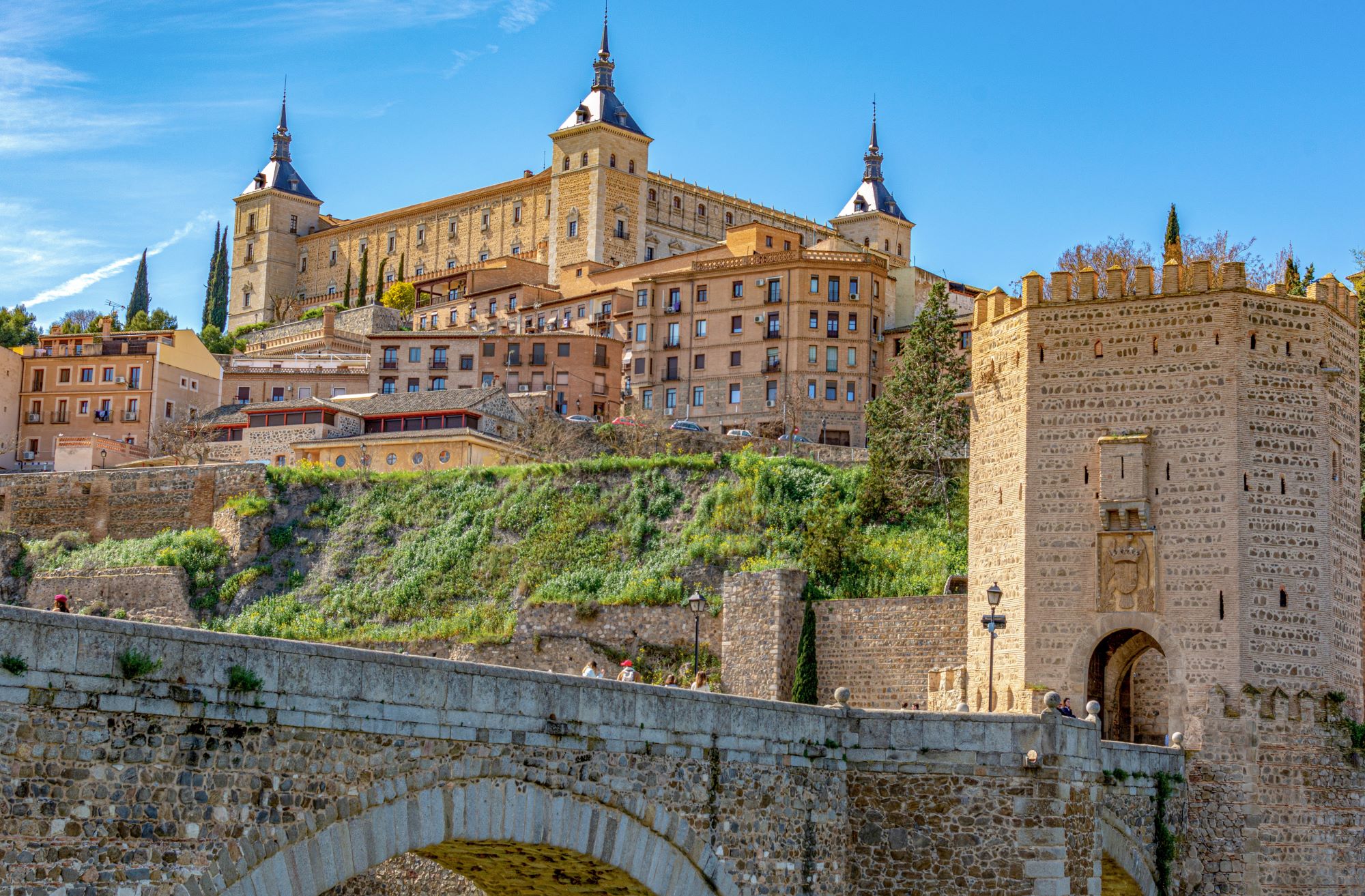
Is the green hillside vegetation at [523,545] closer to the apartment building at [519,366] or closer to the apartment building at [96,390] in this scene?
the apartment building at [96,390]

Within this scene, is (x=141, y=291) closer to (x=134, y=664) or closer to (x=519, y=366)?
(x=519, y=366)

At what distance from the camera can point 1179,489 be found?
29078 mm

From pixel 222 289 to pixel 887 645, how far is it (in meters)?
86.6

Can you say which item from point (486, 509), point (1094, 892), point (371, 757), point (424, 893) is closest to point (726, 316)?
point (486, 509)

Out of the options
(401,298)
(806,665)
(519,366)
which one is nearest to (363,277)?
(401,298)

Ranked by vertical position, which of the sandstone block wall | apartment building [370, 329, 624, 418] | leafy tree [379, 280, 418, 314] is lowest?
the sandstone block wall

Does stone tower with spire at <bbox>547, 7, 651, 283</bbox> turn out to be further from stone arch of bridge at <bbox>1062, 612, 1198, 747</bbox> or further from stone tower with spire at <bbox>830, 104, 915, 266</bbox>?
stone arch of bridge at <bbox>1062, 612, 1198, 747</bbox>

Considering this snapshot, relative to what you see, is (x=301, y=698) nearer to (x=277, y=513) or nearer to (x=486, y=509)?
(x=486, y=509)

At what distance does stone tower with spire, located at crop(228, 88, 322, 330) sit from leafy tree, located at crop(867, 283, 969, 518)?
2576 inches

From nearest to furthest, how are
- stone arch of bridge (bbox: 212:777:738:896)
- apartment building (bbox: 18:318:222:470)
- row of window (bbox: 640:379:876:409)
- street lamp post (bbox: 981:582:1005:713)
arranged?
stone arch of bridge (bbox: 212:777:738:896), street lamp post (bbox: 981:582:1005:713), row of window (bbox: 640:379:876:409), apartment building (bbox: 18:318:222:470)

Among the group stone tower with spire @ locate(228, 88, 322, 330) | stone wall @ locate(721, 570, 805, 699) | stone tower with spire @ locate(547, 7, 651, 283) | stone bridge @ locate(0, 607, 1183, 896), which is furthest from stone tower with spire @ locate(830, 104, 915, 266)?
stone bridge @ locate(0, 607, 1183, 896)

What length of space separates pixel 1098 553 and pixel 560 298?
5238cm

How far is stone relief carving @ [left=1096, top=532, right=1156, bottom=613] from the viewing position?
29.0 meters

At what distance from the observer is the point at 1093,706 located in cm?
2312
